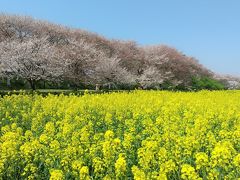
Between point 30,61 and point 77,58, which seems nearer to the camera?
point 30,61

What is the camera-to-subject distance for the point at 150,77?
186ft

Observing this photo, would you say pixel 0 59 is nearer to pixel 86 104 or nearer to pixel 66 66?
pixel 66 66

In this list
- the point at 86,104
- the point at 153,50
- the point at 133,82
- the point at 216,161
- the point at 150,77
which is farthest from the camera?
the point at 153,50

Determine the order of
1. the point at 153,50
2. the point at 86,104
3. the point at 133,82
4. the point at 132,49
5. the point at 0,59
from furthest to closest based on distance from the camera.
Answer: the point at 153,50 → the point at 132,49 → the point at 133,82 → the point at 0,59 → the point at 86,104

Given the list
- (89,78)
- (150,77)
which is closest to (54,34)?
(89,78)

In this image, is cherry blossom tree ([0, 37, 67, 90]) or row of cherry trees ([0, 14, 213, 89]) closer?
cherry blossom tree ([0, 37, 67, 90])

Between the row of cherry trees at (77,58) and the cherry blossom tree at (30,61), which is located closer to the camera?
the cherry blossom tree at (30,61)

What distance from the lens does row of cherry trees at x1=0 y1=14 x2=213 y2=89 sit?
124 feet

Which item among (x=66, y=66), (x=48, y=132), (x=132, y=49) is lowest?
(x=48, y=132)

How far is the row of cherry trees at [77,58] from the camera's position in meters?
37.9

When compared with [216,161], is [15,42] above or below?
above

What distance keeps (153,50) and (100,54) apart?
19628mm

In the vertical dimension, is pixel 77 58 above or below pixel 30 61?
above

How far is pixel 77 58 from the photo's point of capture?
4150cm
